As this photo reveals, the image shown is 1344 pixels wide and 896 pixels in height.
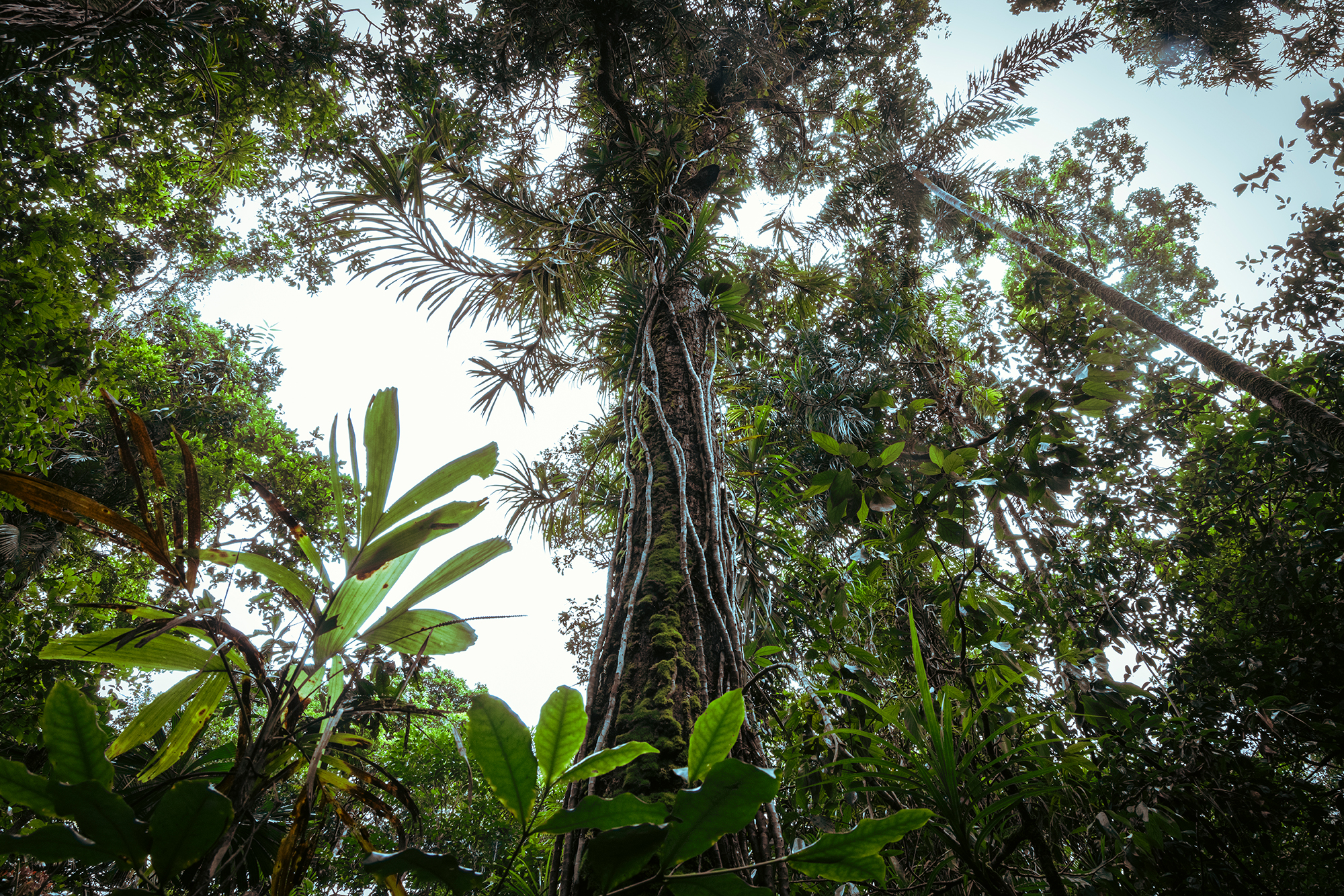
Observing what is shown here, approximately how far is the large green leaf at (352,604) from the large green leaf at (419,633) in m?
0.03

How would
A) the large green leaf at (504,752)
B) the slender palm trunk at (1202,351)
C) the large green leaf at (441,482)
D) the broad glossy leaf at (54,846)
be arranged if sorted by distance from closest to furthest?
the broad glossy leaf at (54,846) < the large green leaf at (504,752) < the large green leaf at (441,482) < the slender palm trunk at (1202,351)

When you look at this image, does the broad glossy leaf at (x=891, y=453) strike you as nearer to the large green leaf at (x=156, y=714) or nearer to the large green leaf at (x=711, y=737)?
the large green leaf at (x=711, y=737)

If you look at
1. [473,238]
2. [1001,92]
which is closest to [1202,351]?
[1001,92]

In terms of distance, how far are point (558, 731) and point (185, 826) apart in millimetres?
276

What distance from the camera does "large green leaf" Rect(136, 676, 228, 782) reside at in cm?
72

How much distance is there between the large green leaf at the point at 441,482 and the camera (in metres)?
0.76

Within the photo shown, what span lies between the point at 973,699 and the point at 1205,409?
3.71 m

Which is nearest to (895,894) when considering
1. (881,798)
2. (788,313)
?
(881,798)

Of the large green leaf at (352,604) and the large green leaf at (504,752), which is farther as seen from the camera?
the large green leaf at (352,604)

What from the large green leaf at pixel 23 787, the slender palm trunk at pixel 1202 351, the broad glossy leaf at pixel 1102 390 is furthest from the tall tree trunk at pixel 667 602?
the slender palm trunk at pixel 1202 351

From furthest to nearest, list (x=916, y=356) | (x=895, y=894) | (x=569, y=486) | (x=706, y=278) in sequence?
(x=916, y=356) → (x=569, y=486) → (x=706, y=278) → (x=895, y=894)

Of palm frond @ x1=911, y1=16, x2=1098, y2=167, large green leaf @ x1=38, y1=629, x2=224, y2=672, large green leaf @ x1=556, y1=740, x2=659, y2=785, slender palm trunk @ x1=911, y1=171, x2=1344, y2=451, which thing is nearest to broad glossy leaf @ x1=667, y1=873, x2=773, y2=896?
large green leaf @ x1=556, y1=740, x2=659, y2=785

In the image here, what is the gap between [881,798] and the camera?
4.50 ft

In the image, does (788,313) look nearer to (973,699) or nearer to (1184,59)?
(973,699)
